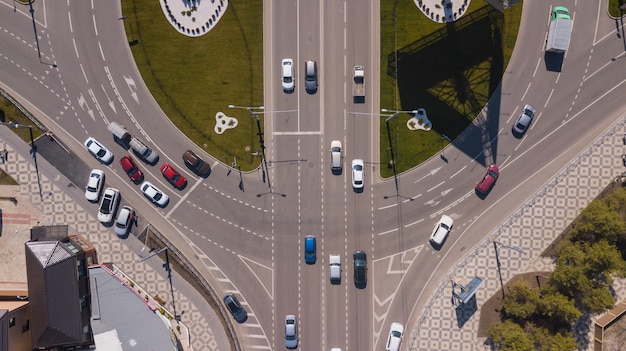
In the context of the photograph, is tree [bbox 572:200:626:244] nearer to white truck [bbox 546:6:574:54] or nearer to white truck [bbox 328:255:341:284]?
white truck [bbox 546:6:574:54]

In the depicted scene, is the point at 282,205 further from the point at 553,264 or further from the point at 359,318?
the point at 553,264


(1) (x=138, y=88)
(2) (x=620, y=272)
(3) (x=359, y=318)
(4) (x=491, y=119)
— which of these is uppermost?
(1) (x=138, y=88)

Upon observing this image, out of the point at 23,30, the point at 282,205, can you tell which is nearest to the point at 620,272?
the point at 282,205

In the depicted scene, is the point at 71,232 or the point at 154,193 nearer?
the point at 154,193

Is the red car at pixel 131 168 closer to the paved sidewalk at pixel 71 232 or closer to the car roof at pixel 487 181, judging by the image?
the paved sidewalk at pixel 71 232

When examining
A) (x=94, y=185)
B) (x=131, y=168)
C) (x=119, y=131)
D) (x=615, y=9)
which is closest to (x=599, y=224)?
(x=615, y=9)

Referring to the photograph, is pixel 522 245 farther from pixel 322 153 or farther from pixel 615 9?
pixel 615 9

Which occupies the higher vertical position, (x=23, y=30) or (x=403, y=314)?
(x=23, y=30)

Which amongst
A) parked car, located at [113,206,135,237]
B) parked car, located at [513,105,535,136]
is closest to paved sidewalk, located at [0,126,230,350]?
parked car, located at [113,206,135,237]
